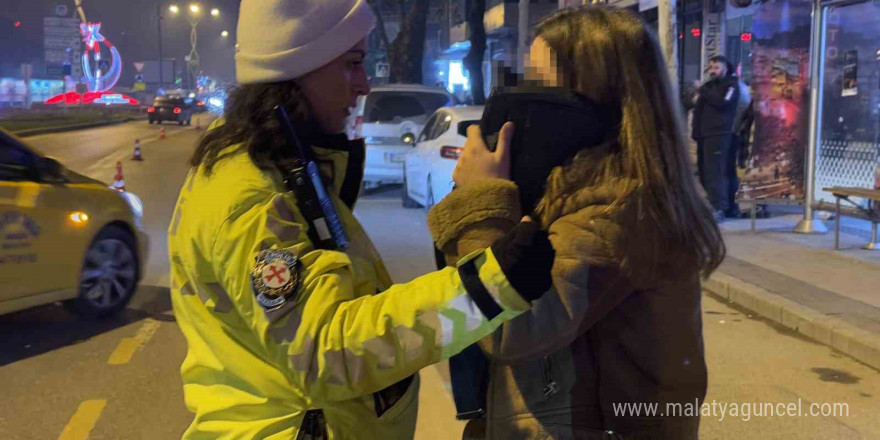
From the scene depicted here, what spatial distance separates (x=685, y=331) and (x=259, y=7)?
1.05 metres

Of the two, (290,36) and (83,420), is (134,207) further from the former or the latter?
(290,36)

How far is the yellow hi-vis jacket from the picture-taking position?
1403mm

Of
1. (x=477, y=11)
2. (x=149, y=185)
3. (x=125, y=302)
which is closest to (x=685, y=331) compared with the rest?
(x=125, y=302)

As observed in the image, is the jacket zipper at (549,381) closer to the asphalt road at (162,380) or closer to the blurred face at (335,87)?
the blurred face at (335,87)

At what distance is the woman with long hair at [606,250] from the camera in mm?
1644

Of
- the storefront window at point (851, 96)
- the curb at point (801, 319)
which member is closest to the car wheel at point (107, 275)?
the curb at point (801, 319)

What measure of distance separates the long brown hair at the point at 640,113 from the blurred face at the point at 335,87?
40 centimetres

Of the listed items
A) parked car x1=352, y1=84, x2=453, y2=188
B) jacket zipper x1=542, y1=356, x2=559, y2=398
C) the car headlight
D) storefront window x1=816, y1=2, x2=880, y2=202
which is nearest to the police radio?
jacket zipper x1=542, y1=356, x2=559, y2=398

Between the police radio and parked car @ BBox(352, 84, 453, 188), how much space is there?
13.5 metres

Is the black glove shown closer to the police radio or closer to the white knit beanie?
the police radio

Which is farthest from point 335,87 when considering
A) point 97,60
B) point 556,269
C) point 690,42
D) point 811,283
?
point 97,60

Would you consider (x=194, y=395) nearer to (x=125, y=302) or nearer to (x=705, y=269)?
(x=705, y=269)

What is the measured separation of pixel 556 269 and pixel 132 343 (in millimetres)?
5553

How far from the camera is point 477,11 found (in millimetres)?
25953
